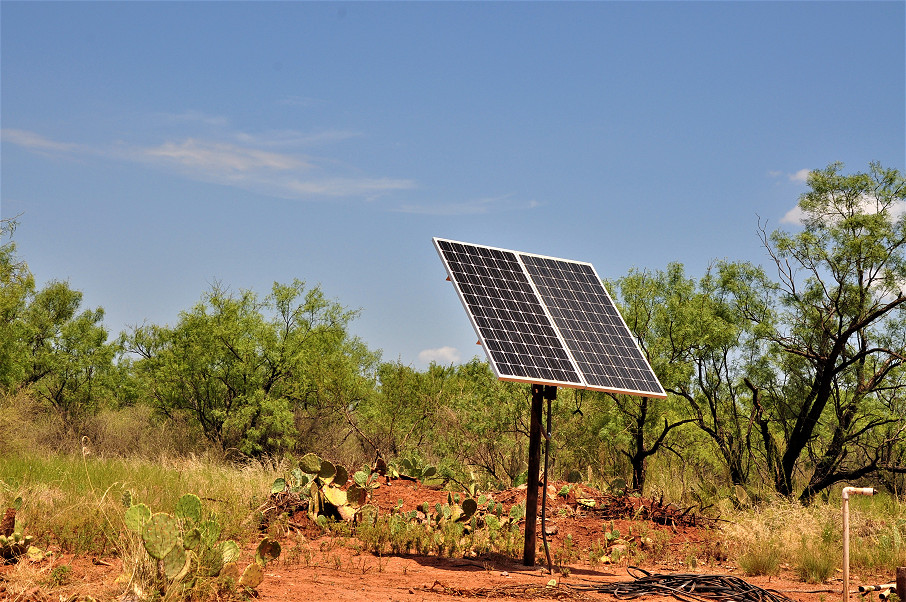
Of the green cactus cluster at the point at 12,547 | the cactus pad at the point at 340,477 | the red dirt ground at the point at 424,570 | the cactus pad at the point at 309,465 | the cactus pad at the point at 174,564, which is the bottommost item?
the red dirt ground at the point at 424,570

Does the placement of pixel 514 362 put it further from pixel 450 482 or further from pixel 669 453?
pixel 669 453

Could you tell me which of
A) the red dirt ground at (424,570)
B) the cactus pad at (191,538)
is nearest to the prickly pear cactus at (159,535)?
the cactus pad at (191,538)

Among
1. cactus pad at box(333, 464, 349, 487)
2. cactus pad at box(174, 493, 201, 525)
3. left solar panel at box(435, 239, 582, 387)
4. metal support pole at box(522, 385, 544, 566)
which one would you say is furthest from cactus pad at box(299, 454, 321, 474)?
cactus pad at box(174, 493, 201, 525)

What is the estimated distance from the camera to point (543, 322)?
10.9m

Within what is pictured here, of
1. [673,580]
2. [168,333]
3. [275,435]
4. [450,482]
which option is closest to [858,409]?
[450,482]

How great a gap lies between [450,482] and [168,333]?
2164 cm

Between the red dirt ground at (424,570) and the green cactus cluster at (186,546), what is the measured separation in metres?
0.38

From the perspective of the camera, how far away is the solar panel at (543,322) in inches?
390

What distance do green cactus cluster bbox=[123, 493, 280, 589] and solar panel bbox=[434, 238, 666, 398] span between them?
137 inches

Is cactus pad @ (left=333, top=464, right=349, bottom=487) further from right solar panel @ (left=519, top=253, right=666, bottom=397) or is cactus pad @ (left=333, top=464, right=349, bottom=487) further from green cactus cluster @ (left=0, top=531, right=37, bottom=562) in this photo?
green cactus cluster @ (left=0, top=531, right=37, bottom=562)

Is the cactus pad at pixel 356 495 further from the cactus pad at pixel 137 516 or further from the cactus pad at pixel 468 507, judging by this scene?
the cactus pad at pixel 137 516

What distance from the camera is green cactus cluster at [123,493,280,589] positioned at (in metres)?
6.57

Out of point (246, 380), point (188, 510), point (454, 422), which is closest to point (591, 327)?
point (188, 510)

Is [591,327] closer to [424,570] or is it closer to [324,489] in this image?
[424,570]
